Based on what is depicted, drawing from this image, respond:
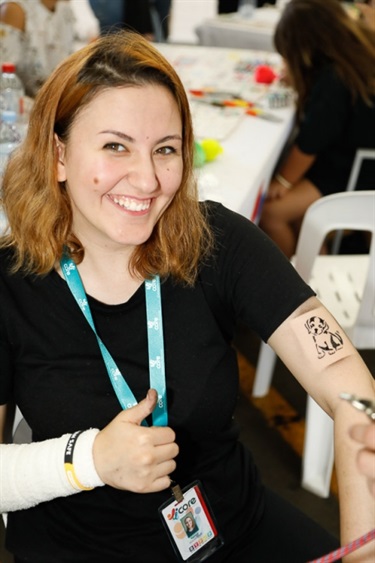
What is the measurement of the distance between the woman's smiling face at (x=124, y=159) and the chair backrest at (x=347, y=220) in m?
0.80

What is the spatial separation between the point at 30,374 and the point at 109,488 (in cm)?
26

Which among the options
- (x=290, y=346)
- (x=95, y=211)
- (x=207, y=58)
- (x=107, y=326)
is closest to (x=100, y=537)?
(x=107, y=326)

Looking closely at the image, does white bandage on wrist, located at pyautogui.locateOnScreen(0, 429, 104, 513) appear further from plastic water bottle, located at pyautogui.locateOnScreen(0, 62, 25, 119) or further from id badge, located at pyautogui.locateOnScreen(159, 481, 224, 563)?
plastic water bottle, located at pyautogui.locateOnScreen(0, 62, 25, 119)

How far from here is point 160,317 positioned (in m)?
1.26

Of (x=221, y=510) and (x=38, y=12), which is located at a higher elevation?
(x=38, y=12)

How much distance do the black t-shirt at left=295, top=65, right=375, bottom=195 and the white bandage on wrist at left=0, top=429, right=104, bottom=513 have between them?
2.10 meters

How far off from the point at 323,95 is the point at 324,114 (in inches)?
3.0

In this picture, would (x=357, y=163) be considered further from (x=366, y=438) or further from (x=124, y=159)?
(x=366, y=438)

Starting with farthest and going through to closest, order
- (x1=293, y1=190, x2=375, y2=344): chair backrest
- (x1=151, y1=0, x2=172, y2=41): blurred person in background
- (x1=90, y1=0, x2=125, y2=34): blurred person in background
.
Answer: (x1=151, y1=0, x2=172, y2=41): blurred person in background
(x1=90, y1=0, x2=125, y2=34): blurred person in background
(x1=293, y1=190, x2=375, y2=344): chair backrest

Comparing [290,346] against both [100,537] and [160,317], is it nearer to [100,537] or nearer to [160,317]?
[160,317]

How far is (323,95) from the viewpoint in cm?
282

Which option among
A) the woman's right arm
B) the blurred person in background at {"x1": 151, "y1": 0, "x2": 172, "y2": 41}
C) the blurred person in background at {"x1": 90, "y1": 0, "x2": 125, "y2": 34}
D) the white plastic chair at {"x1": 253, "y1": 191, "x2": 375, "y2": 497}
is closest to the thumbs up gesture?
the woman's right arm

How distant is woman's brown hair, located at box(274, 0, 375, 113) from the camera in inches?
109

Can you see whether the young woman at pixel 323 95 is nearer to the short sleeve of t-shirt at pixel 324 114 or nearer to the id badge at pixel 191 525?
the short sleeve of t-shirt at pixel 324 114
